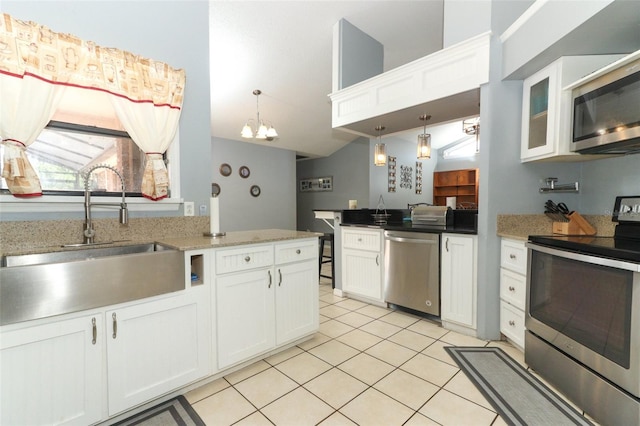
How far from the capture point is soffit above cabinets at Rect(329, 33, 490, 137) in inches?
93.1

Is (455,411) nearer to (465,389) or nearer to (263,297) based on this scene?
(465,389)

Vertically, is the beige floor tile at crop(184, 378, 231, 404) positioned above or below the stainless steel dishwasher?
below

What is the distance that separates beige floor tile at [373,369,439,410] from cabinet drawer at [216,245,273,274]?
1.09 metres

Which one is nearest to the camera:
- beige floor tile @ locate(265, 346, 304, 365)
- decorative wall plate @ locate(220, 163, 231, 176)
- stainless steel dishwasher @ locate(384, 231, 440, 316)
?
beige floor tile @ locate(265, 346, 304, 365)

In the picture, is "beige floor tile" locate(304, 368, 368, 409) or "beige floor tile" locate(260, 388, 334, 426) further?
"beige floor tile" locate(304, 368, 368, 409)

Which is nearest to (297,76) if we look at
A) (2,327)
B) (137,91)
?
(137,91)

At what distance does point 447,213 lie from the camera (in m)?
3.01

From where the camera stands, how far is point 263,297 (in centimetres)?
203

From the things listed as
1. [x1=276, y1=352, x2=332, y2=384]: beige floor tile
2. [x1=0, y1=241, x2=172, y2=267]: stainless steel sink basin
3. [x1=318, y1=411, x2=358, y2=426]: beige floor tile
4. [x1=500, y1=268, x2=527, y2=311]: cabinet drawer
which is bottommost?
[x1=276, y1=352, x2=332, y2=384]: beige floor tile

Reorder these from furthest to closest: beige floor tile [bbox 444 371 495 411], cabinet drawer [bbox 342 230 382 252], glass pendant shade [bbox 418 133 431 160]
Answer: glass pendant shade [bbox 418 133 431 160]
cabinet drawer [bbox 342 230 382 252]
beige floor tile [bbox 444 371 495 411]

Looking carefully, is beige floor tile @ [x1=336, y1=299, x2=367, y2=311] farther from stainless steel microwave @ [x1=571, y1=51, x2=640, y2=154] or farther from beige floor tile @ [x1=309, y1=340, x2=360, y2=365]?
stainless steel microwave @ [x1=571, y1=51, x2=640, y2=154]

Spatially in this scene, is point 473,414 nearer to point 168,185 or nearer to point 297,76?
point 168,185

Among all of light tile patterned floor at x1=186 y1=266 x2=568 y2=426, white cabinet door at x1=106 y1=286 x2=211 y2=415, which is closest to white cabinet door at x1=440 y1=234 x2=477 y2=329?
light tile patterned floor at x1=186 y1=266 x2=568 y2=426

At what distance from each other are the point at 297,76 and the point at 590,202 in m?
3.76
